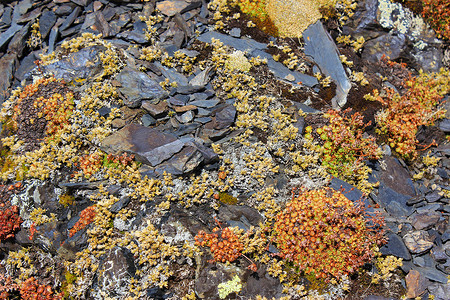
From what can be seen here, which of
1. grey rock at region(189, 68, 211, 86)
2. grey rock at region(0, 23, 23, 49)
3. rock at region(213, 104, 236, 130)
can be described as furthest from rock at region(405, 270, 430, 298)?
grey rock at region(0, 23, 23, 49)

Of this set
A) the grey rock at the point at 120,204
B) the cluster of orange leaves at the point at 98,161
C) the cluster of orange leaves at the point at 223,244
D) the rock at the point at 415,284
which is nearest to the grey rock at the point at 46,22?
the cluster of orange leaves at the point at 98,161

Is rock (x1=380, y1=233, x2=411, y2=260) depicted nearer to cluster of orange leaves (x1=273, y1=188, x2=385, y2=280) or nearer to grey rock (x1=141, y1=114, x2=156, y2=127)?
cluster of orange leaves (x1=273, y1=188, x2=385, y2=280)

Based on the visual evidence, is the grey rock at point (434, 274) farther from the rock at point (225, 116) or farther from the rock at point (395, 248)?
the rock at point (225, 116)

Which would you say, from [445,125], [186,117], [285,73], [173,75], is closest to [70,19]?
[173,75]

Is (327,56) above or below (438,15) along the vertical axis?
below

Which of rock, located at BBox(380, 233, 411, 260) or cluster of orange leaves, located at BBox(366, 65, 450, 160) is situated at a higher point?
cluster of orange leaves, located at BBox(366, 65, 450, 160)

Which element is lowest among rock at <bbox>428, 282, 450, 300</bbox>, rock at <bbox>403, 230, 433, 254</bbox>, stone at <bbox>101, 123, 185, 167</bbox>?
rock at <bbox>428, 282, 450, 300</bbox>

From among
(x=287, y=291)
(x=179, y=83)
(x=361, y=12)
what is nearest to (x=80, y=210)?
(x=179, y=83)

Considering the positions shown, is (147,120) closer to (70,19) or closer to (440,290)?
(70,19)
